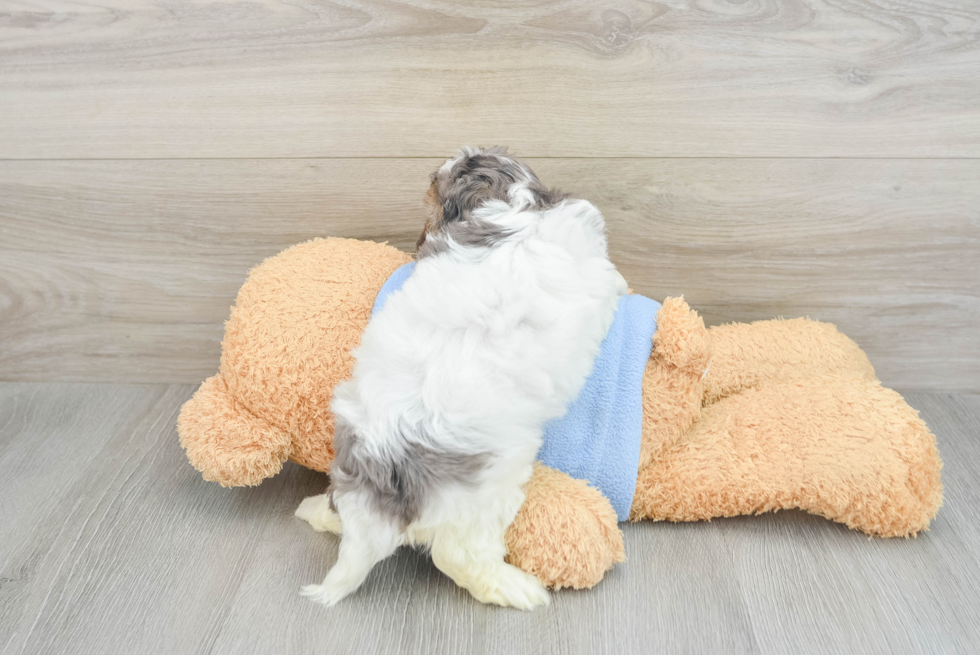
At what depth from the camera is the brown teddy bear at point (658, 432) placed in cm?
92

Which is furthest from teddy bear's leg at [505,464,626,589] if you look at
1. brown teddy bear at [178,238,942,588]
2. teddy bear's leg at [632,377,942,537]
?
teddy bear's leg at [632,377,942,537]

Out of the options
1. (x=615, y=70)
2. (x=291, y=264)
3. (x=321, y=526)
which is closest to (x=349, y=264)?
(x=291, y=264)

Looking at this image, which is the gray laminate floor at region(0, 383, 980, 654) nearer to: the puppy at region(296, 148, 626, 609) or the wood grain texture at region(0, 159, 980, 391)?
the puppy at region(296, 148, 626, 609)

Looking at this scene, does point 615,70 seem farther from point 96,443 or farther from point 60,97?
point 96,443

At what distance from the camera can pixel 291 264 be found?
1104 mm

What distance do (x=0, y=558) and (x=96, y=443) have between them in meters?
0.30

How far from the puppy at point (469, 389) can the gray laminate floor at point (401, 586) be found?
0.18ft

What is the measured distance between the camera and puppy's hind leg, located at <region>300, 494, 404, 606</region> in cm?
79

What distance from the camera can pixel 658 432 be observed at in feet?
3.25

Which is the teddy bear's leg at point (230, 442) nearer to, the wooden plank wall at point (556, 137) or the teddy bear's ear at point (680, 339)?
the wooden plank wall at point (556, 137)

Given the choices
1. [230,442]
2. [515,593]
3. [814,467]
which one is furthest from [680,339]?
[230,442]

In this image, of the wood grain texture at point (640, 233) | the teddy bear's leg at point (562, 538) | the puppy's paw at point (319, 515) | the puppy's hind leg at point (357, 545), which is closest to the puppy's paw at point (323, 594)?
the puppy's hind leg at point (357, 545)

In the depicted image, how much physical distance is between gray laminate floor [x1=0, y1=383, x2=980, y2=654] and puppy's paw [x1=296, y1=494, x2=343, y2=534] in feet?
0.07

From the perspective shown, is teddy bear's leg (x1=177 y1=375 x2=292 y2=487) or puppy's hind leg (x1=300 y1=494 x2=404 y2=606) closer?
puppy's hind leg (x1=300 y1=494 x2=404 y2=606)
